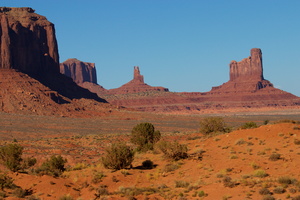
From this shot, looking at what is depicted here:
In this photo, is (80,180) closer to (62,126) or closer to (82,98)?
(62,126)

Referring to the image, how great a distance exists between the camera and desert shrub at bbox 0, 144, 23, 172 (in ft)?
79.2

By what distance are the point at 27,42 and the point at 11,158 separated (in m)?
105

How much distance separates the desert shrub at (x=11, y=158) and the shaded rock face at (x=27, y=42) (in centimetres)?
9435

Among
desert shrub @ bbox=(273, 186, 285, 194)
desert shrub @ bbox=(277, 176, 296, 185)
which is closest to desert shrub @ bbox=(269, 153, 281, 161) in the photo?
desert shrub @ bbox=(277, 176, 296, 185)

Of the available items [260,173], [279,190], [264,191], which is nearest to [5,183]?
[264,191]

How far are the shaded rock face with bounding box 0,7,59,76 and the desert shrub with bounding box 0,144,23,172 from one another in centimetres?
9435

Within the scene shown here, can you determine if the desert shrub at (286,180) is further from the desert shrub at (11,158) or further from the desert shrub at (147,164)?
the desert shrub at (11,158)

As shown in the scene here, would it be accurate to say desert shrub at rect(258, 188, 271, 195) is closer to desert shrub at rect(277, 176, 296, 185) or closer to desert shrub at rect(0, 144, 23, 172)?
desert shrub at rect(277, 176, 296, 185)

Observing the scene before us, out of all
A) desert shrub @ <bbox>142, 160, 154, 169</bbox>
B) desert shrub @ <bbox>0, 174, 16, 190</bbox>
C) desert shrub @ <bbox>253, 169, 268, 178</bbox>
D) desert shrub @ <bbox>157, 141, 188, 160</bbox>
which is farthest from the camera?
desert shrub @ <bbox>157, 141, 188, 160</bbox>

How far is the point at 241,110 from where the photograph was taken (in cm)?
19612

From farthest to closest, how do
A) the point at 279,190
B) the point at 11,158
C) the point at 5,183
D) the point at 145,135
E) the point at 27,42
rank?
the point at 27,42
the point at 145,135
the point at 11,158
the point at 5,183
the point at 279,190

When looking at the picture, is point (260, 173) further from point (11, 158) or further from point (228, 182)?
point (11, 158)

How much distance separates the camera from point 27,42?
410 feet

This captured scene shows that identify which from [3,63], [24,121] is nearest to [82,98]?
[3,63]
